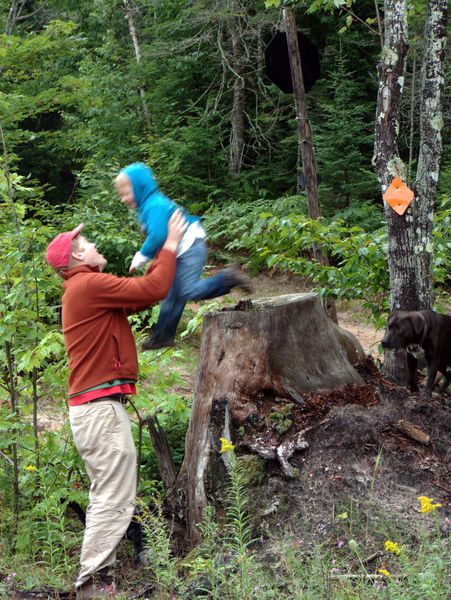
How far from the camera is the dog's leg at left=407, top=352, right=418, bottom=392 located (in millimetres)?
7434

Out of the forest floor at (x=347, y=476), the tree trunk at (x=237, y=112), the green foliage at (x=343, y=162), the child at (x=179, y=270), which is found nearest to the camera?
the forest floor at (x=347, y=476)

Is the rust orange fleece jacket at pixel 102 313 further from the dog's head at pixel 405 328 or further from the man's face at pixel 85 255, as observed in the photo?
the dog's head at pixel 405 328

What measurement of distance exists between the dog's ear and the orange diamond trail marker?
36.5 inches

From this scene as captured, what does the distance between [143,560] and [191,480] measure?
0.64 metres

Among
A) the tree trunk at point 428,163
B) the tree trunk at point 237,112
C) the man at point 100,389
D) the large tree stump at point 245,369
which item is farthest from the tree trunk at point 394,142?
the tree trunk at point 237,112

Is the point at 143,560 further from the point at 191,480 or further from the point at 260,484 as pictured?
the point at 260,484

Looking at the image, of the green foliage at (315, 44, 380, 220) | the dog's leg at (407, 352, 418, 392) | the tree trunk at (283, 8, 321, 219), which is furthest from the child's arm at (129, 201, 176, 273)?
the green foliage at (315, 44, 380, 220)

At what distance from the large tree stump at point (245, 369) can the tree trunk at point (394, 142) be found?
4.53 feet

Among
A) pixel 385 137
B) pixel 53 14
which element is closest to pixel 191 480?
pixel 385 137

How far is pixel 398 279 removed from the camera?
7.21m

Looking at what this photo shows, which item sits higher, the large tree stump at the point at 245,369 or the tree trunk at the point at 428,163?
the tree trunk at the point at 428,163

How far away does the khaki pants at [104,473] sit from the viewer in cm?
468

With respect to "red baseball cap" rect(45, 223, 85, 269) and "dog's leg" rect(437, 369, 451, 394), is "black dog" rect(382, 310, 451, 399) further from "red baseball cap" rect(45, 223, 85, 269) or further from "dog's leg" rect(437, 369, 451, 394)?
"red baseball cap" rect(45, 223, 85, 269)

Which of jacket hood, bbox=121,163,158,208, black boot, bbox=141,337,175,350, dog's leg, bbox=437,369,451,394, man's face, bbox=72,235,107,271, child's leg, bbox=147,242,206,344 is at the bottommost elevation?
dog's leg, bbox=437,369,451,394
